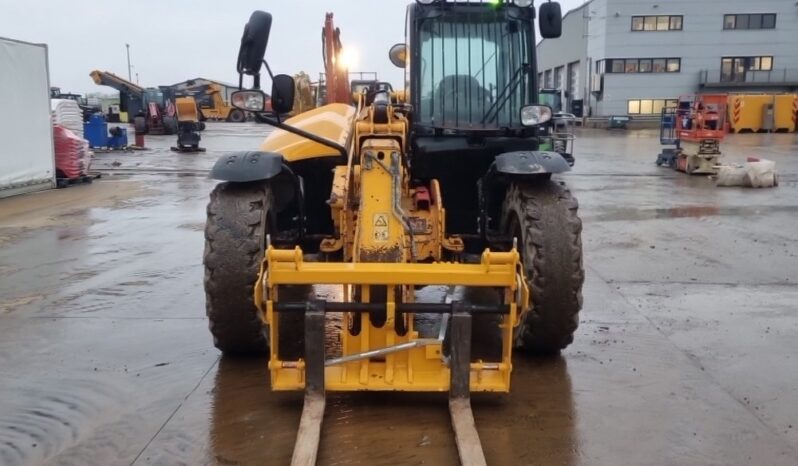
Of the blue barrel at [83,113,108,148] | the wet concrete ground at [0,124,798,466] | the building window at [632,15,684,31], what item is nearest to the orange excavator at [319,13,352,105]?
the wet concrete ground at [0,124,798,466]

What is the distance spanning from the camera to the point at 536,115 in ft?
16.4

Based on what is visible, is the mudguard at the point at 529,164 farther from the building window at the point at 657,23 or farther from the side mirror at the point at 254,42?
the building window at the point at 657,23

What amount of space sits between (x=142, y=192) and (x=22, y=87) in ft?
9.51

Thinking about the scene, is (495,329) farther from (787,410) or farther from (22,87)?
(22,87)

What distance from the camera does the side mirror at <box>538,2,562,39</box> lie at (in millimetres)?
5340

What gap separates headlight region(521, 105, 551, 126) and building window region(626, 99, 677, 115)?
4356 cm

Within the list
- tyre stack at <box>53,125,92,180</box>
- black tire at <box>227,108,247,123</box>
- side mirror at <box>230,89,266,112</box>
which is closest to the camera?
side mirror at <box>230,89,266,112</box>

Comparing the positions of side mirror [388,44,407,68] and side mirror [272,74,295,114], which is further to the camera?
side mirror [388,44,407,68]

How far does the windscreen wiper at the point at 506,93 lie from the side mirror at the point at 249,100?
2069 mm

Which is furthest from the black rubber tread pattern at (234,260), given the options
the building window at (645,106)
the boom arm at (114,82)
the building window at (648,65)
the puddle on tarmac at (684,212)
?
the building window at (645,106)

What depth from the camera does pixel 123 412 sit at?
413 centimetres

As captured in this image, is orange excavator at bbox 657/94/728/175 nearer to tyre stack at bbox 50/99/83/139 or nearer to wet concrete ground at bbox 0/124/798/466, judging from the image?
wet concrete ground at bbox 0/124/798/466

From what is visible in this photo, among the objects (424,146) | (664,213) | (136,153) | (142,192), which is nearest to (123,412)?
(424,146)

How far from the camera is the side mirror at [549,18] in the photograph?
5.34 metres
